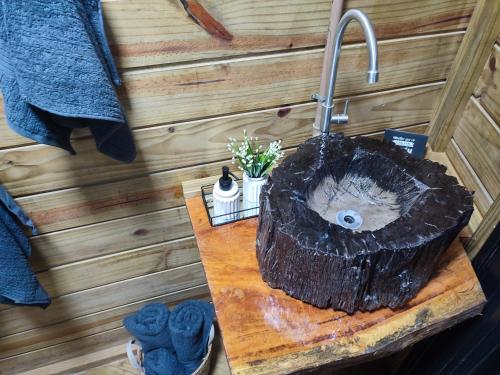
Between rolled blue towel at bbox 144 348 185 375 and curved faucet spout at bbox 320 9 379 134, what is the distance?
826 millimetres

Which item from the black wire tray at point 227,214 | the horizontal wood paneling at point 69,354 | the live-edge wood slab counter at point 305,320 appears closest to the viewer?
the live-edge wood slab counter at point 305,320

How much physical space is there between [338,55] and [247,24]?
0.19 metres

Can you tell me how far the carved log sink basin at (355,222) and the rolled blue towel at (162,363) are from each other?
0.61 m

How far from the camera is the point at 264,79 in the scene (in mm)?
860

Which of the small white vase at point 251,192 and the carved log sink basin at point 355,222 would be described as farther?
the small white vase at point 251,192

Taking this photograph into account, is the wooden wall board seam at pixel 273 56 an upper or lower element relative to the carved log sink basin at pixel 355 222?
upper

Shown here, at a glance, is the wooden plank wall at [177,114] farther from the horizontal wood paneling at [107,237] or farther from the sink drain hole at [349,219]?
the sink drain hole at [349,219]

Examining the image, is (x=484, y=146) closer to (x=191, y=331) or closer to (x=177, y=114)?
(x=177, y=114)

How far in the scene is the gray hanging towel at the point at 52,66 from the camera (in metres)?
0.55

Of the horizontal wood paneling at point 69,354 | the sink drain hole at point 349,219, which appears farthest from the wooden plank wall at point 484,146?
Result: the horizontal wood paneling at point 69,354

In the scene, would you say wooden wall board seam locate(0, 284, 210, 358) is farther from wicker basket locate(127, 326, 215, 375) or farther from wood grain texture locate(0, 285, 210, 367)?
wicker basket locate(127, 326, 215, 375)

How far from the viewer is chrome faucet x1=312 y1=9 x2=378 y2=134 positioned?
2.05 ft

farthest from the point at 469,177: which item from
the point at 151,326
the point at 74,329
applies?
the point at 74,329

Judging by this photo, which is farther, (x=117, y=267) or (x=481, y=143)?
(x=117, y=267)
